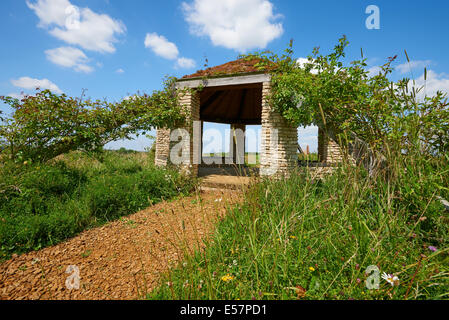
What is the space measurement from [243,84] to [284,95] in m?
1.66

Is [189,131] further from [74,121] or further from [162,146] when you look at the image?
[74,121]

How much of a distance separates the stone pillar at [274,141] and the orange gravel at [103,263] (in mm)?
3108

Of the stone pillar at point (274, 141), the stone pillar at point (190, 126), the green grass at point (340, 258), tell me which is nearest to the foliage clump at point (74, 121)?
the stone pillar at point (190, 126)

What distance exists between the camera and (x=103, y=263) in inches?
138

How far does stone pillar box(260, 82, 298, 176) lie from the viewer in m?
6.72

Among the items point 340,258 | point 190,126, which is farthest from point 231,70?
point 340,258

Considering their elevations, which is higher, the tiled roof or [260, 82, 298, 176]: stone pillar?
the tiled roof

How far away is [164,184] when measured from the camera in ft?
22.4

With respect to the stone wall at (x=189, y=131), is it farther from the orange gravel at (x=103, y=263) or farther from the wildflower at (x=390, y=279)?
the wildflower at (x=390, y=279)

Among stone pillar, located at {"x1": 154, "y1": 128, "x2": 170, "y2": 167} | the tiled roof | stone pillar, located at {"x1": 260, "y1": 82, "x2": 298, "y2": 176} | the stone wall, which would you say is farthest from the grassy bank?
the tiled roof

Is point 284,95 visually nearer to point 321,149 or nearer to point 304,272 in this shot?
point 304,272

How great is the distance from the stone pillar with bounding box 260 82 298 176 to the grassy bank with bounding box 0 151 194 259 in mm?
2957

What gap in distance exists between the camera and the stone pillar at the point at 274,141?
6.72 meters

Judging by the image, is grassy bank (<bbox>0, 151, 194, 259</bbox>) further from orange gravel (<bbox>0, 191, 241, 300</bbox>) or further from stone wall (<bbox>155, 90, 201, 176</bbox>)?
stone wall (<bbox>155, 90, 201, 176</bbox>)
